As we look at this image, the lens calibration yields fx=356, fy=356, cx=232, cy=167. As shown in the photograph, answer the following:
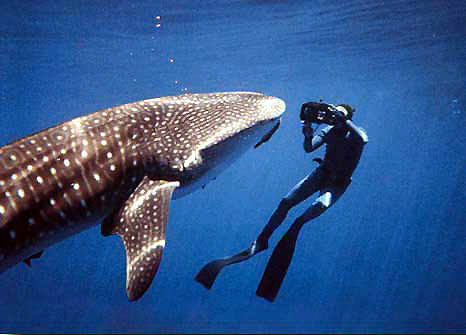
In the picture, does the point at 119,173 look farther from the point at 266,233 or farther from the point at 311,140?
the point at 311,140

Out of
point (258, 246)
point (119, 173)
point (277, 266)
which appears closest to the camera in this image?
point (119, 173)

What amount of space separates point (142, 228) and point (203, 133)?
111 centimetres

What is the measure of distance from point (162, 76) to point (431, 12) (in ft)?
58.6

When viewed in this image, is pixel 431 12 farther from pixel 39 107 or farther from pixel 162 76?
pixel 39 107

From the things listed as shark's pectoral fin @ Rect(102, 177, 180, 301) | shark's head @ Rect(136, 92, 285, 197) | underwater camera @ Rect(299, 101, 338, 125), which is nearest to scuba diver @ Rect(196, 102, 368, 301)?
underwater camera @ Rect(299, 101, 338, 125)

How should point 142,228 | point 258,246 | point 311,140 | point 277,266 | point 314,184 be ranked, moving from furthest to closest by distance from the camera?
point 314,184, point 311,140, point 258,246, point 277,266, point 142,228

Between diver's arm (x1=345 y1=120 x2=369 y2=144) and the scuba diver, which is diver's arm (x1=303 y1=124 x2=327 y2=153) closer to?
the scuba diver

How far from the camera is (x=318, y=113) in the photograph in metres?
5.88

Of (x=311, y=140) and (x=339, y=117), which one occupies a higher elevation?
(x=339, y=117)

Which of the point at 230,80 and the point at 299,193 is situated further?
the point at 230,80

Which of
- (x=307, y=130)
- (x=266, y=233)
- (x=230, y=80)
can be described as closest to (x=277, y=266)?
(x=266, y=233)

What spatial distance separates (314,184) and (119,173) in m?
4.21

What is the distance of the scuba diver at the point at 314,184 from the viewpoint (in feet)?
17.0

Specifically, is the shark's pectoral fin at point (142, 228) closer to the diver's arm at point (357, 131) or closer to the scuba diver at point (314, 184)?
the scuba diver at point (314, 184)
